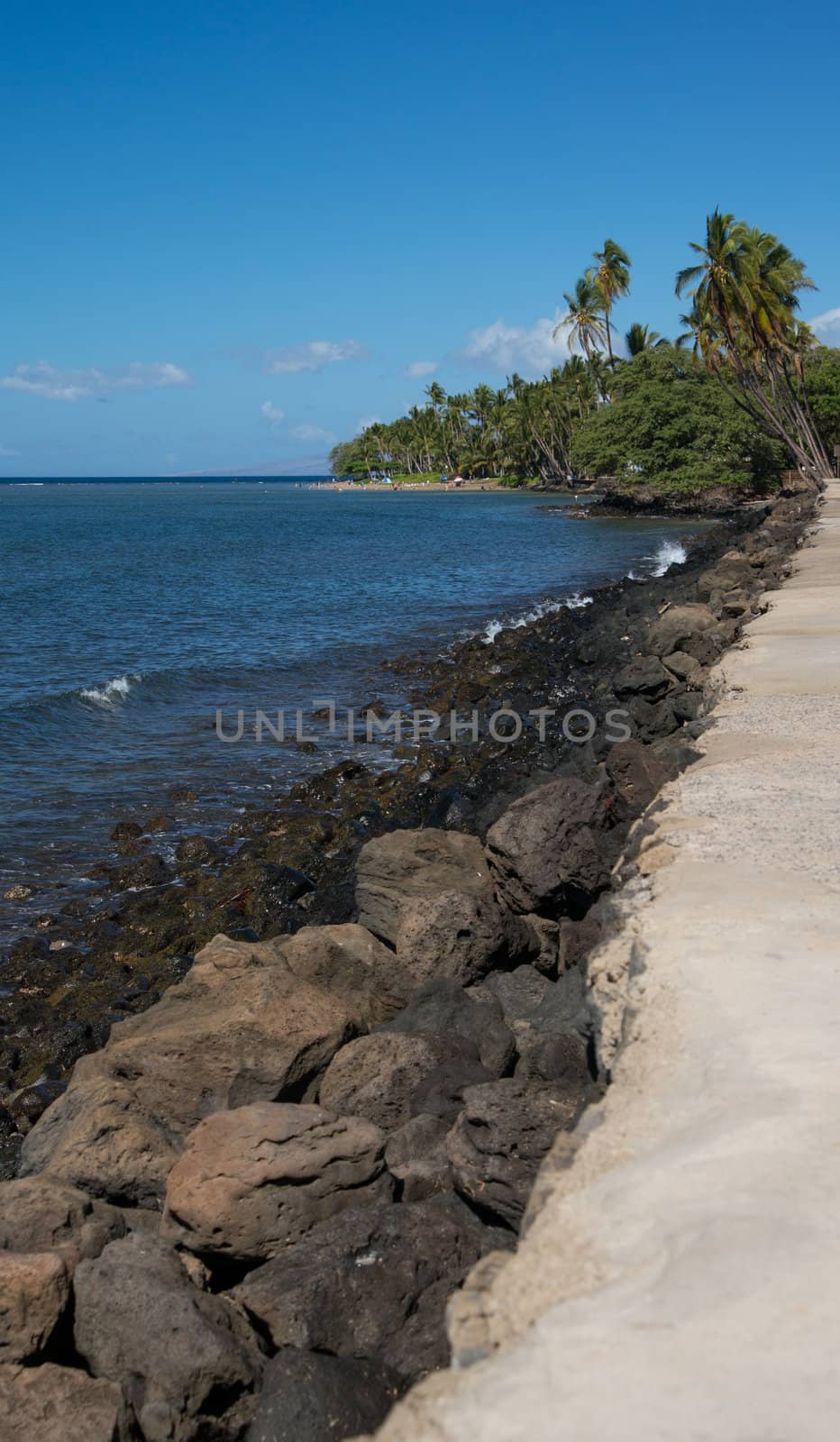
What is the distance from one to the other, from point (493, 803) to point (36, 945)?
169 inches

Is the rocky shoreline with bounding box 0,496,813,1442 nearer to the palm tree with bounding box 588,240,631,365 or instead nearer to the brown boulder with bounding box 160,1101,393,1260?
A: the brown boulder with bounding box 160,1101,393,1260

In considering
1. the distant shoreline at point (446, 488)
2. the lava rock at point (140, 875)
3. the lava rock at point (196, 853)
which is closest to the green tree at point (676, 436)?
the distant shoreline at point (446, 488)

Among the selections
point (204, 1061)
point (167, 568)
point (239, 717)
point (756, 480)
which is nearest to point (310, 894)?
point (204, 1061)

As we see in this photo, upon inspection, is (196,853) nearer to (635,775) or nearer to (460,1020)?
(635,775)

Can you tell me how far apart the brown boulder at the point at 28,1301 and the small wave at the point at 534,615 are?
20.6m

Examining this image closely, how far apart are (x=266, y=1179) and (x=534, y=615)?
25.5 meters

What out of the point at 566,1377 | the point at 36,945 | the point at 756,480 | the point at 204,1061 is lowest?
the point at 36,945

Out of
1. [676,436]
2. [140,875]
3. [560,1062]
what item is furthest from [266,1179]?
[676,436]

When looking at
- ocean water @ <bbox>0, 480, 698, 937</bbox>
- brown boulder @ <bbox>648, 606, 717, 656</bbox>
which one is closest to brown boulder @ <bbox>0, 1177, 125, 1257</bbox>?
ocean water @ <bbox>0, 480, 698, 937</bbox>

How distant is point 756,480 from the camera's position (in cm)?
6212

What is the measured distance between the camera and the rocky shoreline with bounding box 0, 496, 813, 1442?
4215 mm

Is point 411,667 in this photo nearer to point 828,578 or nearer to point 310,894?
point 828,578

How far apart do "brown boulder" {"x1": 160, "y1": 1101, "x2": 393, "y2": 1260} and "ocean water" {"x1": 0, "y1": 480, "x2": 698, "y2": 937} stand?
611 cm

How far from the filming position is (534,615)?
1168 inches
